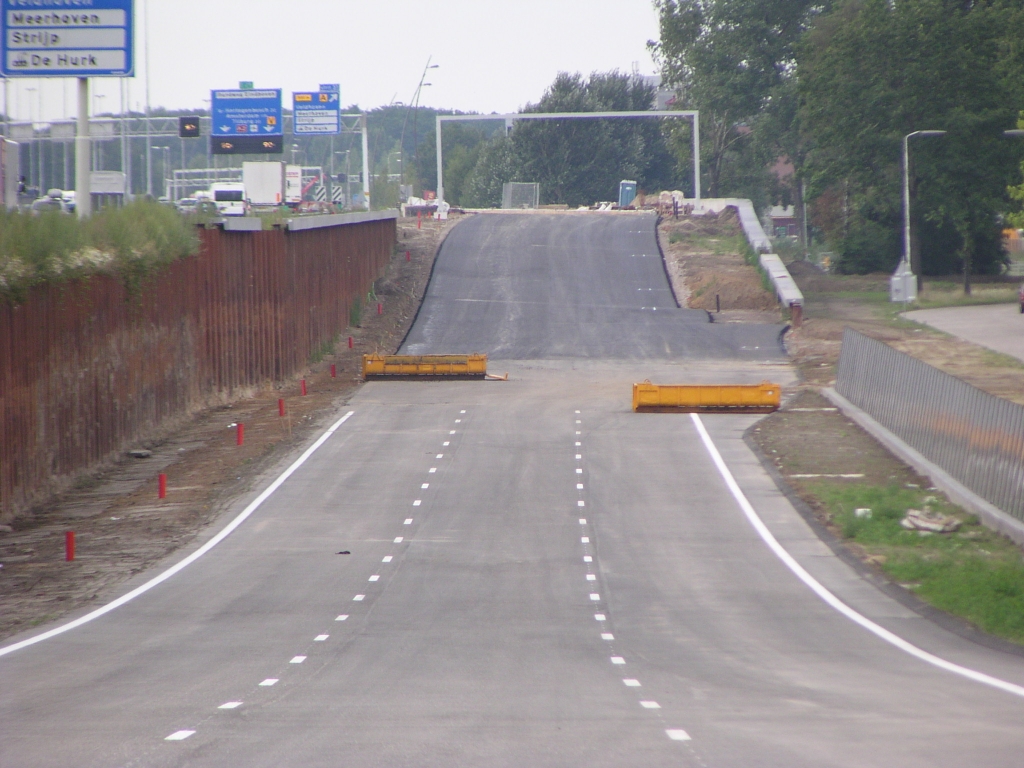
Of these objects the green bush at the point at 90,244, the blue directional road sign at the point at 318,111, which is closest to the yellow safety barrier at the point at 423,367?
the green bush at the point at 90,244

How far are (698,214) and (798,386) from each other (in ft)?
130

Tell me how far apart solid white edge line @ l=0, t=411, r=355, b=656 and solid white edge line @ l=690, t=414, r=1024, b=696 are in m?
9.28

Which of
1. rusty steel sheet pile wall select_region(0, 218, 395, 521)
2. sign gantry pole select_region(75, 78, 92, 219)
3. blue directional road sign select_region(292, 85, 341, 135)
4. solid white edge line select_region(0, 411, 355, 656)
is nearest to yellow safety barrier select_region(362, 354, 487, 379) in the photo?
rusty steel sheet pile wall select_region(0, 218, 395, 521)

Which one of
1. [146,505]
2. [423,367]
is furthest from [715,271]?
[146,505]

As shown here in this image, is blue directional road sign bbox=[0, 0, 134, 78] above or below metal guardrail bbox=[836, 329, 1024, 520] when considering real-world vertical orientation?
above

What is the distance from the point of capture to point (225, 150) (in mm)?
59188

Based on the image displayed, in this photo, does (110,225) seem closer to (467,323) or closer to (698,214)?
(467,323)

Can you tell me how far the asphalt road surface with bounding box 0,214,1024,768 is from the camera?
28.9ft

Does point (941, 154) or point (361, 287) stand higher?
point (941, 154)

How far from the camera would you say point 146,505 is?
22078mm

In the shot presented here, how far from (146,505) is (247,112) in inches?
1611

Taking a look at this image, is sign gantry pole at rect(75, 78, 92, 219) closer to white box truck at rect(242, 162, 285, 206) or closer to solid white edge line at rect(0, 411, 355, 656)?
solid white edge line at rect(0, 411, 355, 656)

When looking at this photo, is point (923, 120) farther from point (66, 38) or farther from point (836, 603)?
point (836, 603)

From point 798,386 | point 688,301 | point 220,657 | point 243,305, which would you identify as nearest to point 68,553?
point 220,657
